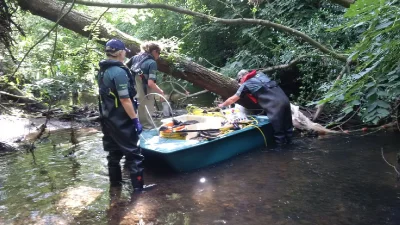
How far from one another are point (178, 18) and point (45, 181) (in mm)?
11185

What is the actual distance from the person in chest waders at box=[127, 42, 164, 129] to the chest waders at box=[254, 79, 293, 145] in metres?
1.91

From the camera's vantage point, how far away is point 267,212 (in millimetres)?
3910

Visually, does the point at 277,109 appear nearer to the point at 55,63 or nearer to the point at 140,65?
the point at 140,65

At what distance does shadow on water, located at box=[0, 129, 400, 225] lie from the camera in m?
3.85

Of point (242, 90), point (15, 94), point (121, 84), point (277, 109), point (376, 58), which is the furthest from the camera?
point (15, 94)

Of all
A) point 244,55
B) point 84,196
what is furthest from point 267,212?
point 244,55

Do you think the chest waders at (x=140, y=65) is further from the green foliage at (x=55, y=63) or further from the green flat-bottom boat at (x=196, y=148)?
the green flat-bottom boat at (x=196, y=148)

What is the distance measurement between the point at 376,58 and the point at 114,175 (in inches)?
134

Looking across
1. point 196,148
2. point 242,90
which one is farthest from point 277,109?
point 196,148

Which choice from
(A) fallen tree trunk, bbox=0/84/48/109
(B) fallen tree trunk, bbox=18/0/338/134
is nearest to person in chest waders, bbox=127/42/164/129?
(B) fallen tree trunk, bbox=18/0/338/134

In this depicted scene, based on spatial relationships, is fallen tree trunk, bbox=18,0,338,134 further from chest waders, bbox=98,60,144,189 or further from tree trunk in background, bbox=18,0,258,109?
chest waders, bbox=98,60,144,189

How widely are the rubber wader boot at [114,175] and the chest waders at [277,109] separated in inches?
118

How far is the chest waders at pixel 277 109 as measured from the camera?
6586 mm

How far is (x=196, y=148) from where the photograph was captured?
5219 millimetres
